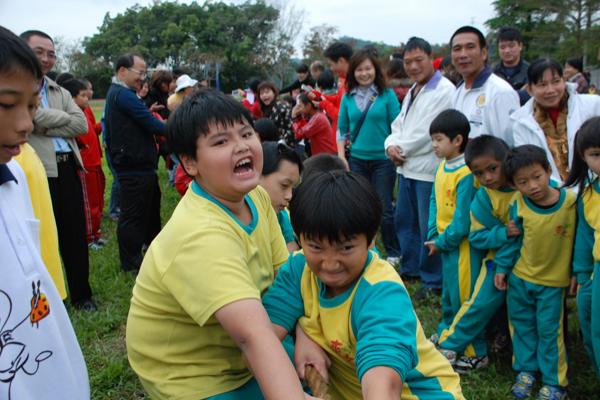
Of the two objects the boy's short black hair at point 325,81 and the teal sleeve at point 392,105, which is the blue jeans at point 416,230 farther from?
the boy's short black hair at point 325,81

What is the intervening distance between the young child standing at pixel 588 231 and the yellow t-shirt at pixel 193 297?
5.97ft

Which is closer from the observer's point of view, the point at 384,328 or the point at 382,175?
the point at 384,328

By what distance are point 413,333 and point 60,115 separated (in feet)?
11.1

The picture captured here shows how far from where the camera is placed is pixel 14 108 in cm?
114

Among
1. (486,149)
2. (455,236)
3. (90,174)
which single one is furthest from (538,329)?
(90,174)

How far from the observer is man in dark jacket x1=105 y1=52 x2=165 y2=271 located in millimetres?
4156

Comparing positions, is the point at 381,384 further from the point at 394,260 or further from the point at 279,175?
the point at 394,260

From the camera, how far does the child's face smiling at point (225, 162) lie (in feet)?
4.84

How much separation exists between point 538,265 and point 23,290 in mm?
2647

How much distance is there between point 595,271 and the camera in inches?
90.6

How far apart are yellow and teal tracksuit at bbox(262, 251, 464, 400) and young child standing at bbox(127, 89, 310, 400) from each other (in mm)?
157

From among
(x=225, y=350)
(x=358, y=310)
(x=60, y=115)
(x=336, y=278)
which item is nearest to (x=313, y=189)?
(x=336, y=278)

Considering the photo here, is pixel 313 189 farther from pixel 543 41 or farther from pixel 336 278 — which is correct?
pixel 543 41

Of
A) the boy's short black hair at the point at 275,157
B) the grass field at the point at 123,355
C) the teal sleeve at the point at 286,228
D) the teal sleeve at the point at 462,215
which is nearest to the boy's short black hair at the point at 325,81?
the grass field at the point at 123,355
